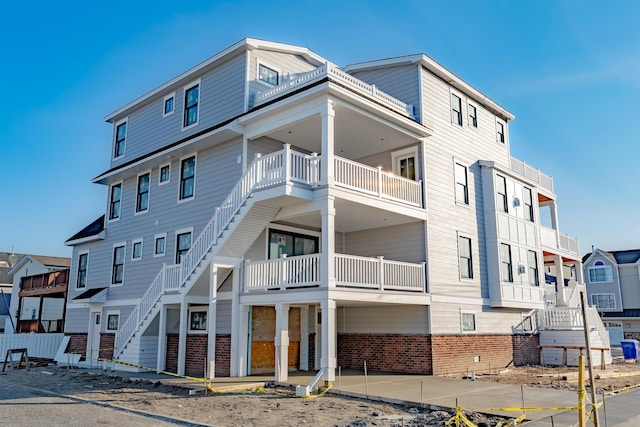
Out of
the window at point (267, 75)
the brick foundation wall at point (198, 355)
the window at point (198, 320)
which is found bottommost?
the brick foundation wall at point (198, 355)

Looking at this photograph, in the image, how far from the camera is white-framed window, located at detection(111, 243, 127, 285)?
75.6ft

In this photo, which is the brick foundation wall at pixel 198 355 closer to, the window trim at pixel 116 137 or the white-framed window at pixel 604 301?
the window trim at pixel 116 137

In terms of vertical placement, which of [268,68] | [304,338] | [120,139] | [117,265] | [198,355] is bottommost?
[198,355]

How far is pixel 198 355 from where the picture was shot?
1808 centimetres

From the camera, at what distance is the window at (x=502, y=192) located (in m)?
22.2

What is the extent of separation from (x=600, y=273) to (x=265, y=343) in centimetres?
4504

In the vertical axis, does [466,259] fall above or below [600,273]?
below

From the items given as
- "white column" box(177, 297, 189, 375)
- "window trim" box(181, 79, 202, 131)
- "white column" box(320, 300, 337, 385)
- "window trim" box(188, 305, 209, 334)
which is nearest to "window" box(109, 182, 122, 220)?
"window trim" box(181, 79, 202, 131)

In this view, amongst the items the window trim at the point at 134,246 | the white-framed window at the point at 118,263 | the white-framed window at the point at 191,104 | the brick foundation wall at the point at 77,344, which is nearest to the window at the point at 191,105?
the white-framed window at the point at 191,104

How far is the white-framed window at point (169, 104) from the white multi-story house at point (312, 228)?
99 mm

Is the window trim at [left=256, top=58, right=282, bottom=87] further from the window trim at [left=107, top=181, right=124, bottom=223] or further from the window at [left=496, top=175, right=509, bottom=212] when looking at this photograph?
the window at [left=496, top=175, right=509, bottom=212]

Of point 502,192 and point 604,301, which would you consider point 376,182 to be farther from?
point 604,301

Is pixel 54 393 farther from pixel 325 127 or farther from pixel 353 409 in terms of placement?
pixel 325 127

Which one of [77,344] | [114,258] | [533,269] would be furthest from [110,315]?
[533,269]
